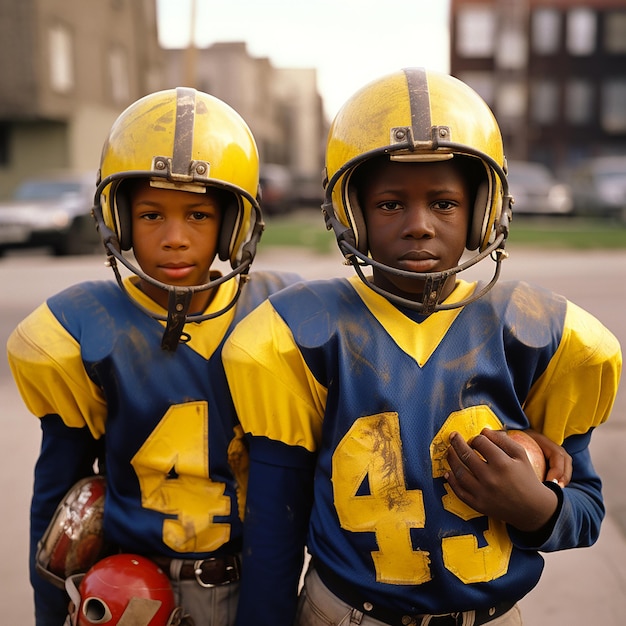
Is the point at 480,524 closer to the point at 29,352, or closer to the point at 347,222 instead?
the point at 347,222

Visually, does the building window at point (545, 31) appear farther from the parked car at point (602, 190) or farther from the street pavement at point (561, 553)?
the street pavement at point (561, 553)

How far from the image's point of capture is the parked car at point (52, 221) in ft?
39.4

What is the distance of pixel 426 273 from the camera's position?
1.63 m

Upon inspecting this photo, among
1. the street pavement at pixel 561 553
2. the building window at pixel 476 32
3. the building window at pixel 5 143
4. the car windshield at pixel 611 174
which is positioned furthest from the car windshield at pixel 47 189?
the building window at pixel 476 32

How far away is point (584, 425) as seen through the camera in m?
1.74

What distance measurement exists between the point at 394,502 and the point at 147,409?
645 millimetres

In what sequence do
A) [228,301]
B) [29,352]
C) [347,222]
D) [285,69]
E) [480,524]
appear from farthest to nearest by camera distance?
[285,69] < [228,301] < [29,352] < [347,222] < [480,524]

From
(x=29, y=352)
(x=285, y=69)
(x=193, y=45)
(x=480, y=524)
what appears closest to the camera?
(x=480, y=524)

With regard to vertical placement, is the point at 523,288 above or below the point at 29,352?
above

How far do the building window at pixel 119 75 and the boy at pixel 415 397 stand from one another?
2495 cm

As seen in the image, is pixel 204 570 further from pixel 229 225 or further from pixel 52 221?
pixel 52 221

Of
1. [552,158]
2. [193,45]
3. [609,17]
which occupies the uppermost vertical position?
[609,17]

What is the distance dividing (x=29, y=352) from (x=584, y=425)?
1.31 metres

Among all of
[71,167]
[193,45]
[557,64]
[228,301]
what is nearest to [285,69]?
[557,64]
